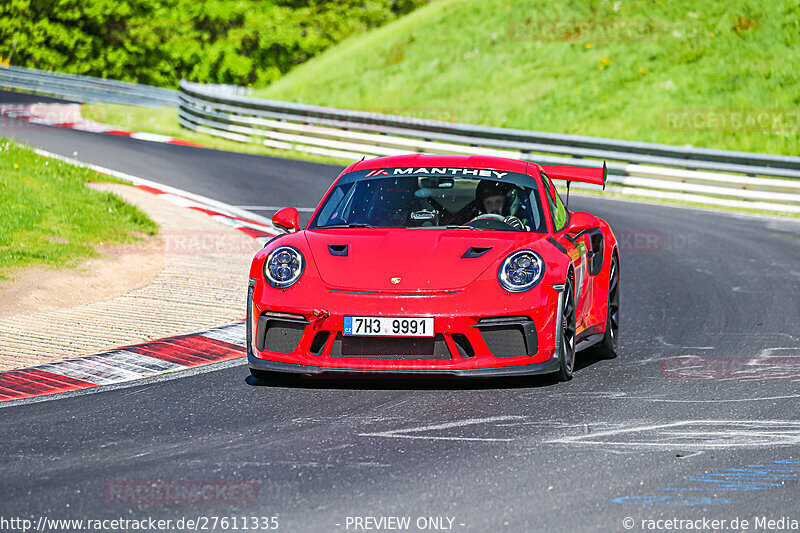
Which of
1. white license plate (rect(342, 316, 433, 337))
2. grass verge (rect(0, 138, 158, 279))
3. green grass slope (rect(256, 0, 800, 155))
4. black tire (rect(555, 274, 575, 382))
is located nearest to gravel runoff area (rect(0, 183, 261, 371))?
grass verge (rect(0, 138, 158, 279))

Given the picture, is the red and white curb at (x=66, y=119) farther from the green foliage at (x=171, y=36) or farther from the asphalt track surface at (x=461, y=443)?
the asphalt track surface at (x=461, y=443)

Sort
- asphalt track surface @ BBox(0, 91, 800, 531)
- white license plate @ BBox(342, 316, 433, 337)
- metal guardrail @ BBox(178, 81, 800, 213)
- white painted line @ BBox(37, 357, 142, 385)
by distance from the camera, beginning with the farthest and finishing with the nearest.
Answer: metal guardrail @ BBox(178, 81, 800, 213) → white painted line @ BBox(37, 357, 142, 385) → white license plate @ BBox(342, 316, 433, 337) → asphalt track surface @ BBox(0, 91, 800, 531)

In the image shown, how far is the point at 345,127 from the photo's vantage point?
2450 cm

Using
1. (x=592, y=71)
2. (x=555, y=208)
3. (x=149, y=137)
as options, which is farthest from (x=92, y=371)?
(x=592, y=71)

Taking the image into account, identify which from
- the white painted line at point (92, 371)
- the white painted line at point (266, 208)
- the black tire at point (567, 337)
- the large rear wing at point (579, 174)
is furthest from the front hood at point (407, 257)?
the white painted line at point (266, 208)

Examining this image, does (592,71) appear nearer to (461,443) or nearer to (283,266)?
(283,266)

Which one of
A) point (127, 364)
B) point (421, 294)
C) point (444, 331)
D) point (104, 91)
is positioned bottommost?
point (104, 91)

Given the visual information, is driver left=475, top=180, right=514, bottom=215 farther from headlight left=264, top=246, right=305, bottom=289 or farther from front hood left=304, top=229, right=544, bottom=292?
headlight left=264, top=246, right=305, bottom=289

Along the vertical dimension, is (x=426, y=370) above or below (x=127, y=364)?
above

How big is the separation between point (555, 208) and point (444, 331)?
1.90 metres

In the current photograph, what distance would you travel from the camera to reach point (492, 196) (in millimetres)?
7938

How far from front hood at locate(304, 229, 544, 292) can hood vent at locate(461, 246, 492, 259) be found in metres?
0.02

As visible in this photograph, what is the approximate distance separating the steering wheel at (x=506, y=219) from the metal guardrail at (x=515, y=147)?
13103mm

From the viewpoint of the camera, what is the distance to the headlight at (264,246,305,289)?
22.6ft
